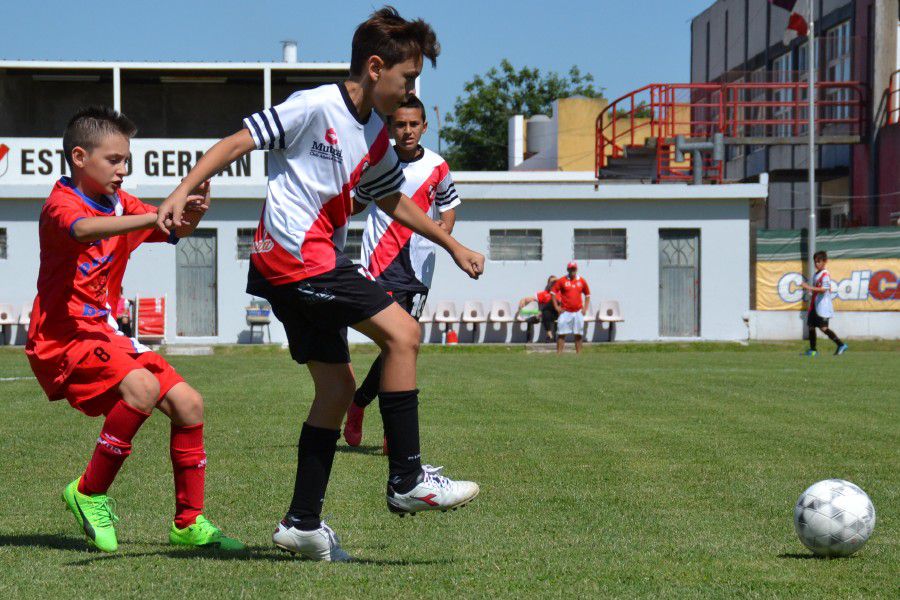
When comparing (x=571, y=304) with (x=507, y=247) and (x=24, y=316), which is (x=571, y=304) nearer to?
(x=507, y=247)

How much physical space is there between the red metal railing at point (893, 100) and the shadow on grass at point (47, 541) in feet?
108

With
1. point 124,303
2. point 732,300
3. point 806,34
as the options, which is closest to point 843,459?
point 124,303

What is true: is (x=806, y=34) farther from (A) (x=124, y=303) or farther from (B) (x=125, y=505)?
(B) (x=125, y=505)

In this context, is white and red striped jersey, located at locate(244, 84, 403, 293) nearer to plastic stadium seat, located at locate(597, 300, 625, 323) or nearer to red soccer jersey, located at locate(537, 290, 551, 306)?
red soccer jersey, located at locate(537, 290, 551, 306)

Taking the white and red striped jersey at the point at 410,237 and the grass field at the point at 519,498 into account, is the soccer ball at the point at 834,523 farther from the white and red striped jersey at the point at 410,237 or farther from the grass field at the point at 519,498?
the white and red striped jersey at the point at 410,237

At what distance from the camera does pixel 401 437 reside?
4750 mm

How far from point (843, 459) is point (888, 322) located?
24923 mm

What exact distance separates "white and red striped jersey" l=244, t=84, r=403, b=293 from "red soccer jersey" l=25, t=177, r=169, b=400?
0.53 meters

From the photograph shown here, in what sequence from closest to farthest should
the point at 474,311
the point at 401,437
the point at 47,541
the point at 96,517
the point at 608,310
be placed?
1. the point at 401,437
2. the point at 96,517
3. the point at 47,541
4. the point at 474,311
5. the point at 608,310

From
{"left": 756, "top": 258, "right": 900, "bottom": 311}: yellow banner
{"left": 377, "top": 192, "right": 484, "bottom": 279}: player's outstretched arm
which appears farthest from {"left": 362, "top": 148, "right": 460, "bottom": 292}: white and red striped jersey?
{"left": 756, "top": 258, "right": 900, "bottom": 311}: yellow banner

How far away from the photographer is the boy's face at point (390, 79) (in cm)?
464

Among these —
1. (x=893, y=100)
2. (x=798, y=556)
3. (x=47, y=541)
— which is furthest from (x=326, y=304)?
(x=893, y=100)

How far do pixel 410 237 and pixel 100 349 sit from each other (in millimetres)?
3494

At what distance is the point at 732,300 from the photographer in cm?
3209
